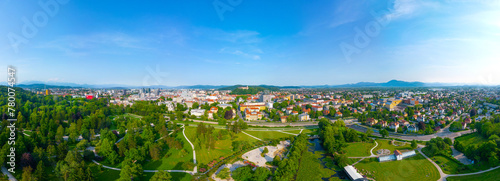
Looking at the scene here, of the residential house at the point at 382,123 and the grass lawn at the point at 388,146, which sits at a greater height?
the residential house at the point at 382,123

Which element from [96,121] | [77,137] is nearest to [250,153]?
[77,137]

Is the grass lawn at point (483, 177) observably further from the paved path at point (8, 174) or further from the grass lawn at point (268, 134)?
the paved path at point (8, 174)

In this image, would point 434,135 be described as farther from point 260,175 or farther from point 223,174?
point 223,174

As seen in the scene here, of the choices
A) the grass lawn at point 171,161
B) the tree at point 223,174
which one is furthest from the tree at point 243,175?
the grass lawn at point 171,161

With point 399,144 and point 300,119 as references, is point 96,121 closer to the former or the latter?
point 300,119

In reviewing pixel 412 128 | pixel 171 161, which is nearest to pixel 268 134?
pixel 171 161

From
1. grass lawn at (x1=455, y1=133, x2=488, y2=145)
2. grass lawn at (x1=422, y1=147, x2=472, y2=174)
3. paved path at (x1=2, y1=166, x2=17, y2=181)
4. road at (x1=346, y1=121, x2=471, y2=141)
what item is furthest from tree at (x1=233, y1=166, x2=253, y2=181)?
grass lawn at (x1=455, y1=133, x2=488, y2=145)
